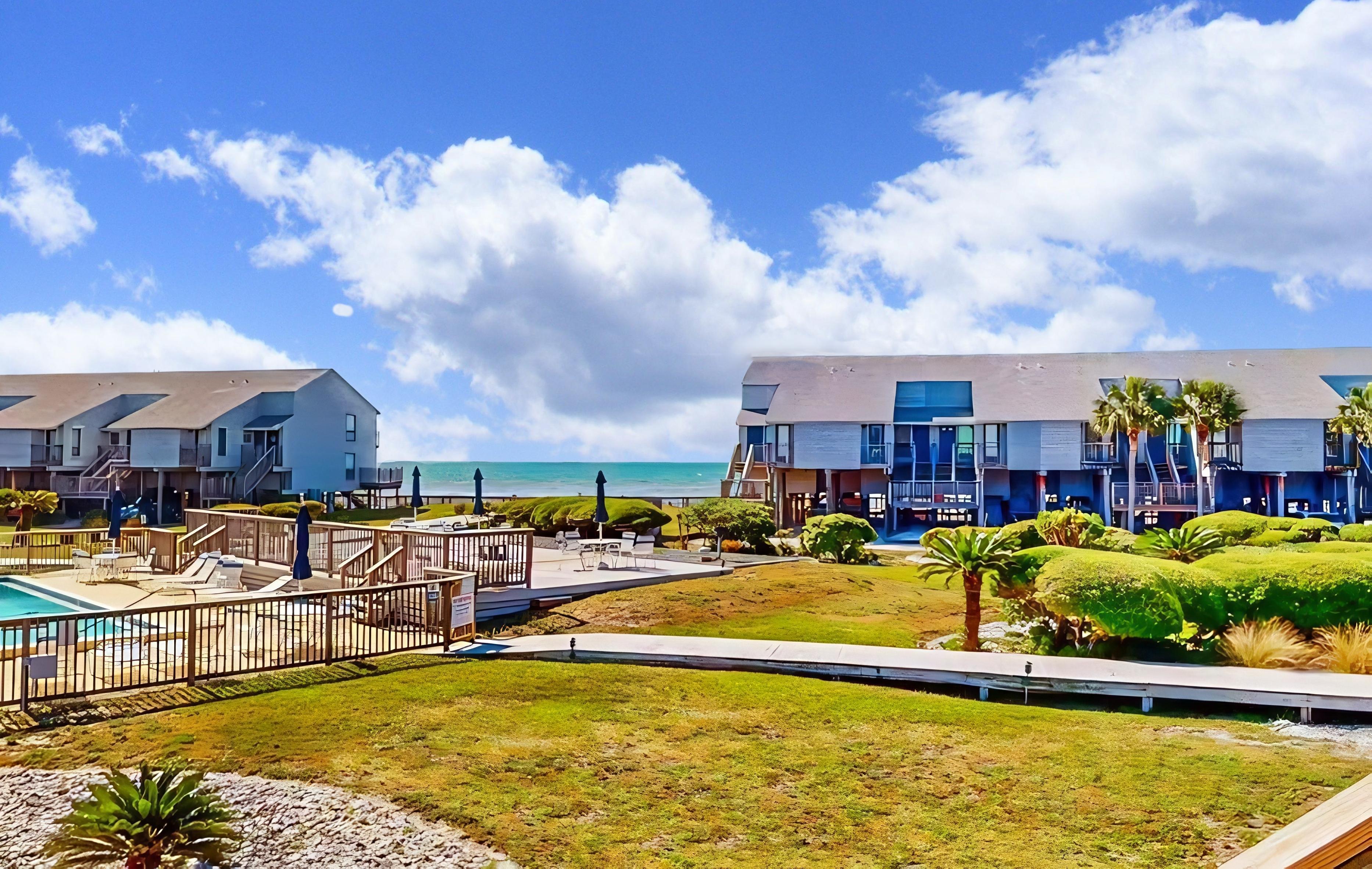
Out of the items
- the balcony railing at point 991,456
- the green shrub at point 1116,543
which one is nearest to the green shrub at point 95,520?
the green shrub at point 1116,543

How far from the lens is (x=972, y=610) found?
1354cm

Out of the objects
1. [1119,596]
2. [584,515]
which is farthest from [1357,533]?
[584,515]

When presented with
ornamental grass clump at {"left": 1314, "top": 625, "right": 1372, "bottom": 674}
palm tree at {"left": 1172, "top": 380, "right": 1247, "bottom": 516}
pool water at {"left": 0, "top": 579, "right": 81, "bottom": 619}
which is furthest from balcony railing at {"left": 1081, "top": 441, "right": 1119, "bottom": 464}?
pool water at {"left": 0, "top": 579, "right": 81, "bottom": 619}

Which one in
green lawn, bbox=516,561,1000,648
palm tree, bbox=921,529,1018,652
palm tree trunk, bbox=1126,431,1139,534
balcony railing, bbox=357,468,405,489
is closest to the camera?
palm tree, bbox=921,529,1018,652

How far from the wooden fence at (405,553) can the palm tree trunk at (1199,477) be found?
30353 millimetres

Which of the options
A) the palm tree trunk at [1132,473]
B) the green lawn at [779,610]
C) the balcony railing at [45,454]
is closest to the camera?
the green lawn at [779,610]

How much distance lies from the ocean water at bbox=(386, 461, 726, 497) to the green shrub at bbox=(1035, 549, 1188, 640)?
76902 mm

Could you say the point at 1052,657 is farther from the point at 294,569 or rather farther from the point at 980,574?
the point at 294,569

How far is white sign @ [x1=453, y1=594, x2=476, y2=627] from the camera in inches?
511

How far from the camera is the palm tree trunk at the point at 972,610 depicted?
1345 centimetres

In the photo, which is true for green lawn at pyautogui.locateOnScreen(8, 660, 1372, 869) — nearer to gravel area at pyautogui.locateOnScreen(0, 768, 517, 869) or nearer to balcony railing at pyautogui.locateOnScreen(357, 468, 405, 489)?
gravel area at pyautogui.locateOnScreen(0, 768, 517, 869)

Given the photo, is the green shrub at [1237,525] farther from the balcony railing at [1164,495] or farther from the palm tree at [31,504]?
the palm tree at [31,504]

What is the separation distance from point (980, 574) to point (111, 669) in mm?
11508

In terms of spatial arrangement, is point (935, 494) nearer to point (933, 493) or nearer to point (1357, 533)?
point (933, 493)
